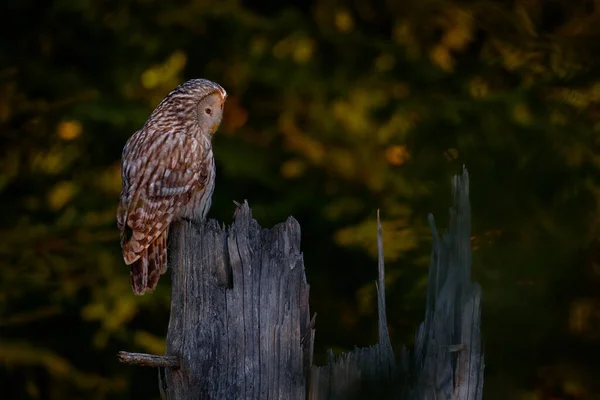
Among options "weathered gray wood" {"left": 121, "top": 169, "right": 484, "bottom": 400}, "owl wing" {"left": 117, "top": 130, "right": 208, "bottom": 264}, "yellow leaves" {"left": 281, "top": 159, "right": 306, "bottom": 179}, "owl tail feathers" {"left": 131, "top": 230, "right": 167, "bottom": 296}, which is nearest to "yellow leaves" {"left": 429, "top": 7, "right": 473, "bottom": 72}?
"yellow leaves" {"left": 281, "top": 159, "right": 306, "bottom": 179}

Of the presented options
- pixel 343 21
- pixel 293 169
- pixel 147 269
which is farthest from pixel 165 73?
pixel 147 269

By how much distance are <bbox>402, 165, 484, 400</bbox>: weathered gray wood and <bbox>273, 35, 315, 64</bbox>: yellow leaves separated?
168 inches

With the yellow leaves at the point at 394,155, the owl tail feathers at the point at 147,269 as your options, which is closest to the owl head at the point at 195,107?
the owl tail feathers at the point at 147,269

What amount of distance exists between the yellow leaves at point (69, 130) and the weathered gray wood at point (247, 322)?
399 centimetres

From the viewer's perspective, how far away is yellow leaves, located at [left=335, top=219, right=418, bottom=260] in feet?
18.8

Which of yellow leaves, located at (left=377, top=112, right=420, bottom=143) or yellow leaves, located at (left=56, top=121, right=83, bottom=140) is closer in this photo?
yellow leaves, located at (left=377, top=112, right=420, bottom=143)

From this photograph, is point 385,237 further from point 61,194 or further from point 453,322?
point 453,322

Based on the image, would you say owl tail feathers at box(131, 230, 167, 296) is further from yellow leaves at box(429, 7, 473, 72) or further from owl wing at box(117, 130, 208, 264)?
yellow leaves at box(429, 7, 473, 72)

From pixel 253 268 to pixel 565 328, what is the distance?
3.31 m

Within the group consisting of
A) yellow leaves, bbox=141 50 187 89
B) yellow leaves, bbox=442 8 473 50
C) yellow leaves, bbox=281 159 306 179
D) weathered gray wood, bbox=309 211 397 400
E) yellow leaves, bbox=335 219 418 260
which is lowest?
weathered gray wood, bbox=309 211 397 400

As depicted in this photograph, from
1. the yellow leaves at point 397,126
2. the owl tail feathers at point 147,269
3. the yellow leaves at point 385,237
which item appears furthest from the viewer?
the yellow leaves at point 397,126

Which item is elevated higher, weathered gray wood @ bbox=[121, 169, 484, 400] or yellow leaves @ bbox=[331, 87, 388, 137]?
yellow leaves @ bbox=[331, 87, 388, 137]

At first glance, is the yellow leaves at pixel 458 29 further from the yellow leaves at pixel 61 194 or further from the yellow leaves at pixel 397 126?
the yellow leaves at pixel 61 194

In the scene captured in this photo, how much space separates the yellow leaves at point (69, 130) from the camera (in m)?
6.38
